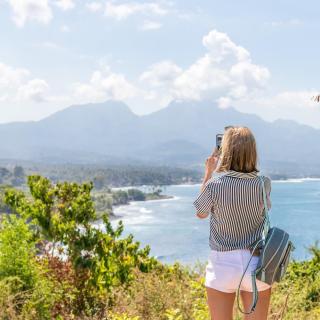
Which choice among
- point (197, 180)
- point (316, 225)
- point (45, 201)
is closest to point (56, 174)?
point (197, 180)

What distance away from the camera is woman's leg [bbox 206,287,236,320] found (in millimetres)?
2490

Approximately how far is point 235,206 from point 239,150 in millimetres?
260

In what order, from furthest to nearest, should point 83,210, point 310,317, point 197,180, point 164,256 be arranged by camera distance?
point 197,180 < point 164,256 < point 83,210 < point 310,317

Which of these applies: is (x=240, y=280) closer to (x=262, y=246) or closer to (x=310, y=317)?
(x=262, y=246)

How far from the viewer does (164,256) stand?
54312 mm

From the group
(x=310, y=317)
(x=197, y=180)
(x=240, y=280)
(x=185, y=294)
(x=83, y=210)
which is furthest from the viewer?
(x=197, y=180)

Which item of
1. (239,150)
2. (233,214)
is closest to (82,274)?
(233,214)

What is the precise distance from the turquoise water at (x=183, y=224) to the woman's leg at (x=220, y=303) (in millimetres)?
33563

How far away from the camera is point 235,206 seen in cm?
249

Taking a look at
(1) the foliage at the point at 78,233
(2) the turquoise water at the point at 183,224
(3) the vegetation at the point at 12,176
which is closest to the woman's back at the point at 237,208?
(1) the foliage at the point at 78,233

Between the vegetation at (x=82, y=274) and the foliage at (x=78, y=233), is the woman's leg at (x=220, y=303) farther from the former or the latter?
the foliage at (x=78, y=233)

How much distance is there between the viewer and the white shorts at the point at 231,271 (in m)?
2.44

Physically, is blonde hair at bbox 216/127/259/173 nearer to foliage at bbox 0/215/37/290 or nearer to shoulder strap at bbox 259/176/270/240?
shoulder strap at bbox 259/176/270/240

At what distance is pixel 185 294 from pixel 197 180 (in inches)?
6611
